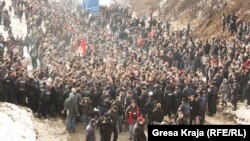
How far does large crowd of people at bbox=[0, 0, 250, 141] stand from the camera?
2166cm

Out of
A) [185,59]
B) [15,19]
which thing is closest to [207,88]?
[185,59]

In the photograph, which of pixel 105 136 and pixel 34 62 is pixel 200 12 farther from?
pixel 105 136

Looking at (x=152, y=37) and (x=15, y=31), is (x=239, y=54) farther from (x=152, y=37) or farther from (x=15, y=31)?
(x=15, y=31)

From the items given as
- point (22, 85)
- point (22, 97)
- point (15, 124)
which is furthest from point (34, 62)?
point (15, 124)

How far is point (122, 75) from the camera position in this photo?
81.9 feet

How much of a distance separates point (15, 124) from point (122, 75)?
584cm

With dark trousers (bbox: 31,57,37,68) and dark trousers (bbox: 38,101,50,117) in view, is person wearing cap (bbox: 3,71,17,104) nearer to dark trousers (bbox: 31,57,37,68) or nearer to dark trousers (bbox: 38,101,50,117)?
dark trousers (bbox: 38,101,50,117)

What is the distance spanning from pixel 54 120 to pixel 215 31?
17.8 m

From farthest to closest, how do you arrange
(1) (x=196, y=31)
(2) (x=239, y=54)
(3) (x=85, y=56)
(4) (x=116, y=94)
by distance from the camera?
1. (1) (x=196, y=31)
2. (3) (x=85, y=56)
3. (2) (x=239, y=54)
4. (4) (x=116, y=94)

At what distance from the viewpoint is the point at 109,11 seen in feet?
141

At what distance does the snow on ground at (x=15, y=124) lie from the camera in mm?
19828

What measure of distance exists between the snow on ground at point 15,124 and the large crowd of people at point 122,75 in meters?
0.69

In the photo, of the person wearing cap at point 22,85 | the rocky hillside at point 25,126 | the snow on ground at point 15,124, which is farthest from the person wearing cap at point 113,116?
the person wearing cap at point 22,85

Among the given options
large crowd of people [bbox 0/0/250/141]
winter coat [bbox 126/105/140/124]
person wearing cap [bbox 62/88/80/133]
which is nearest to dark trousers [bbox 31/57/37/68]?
large crowd of people [bbox 0/0/250/141]
